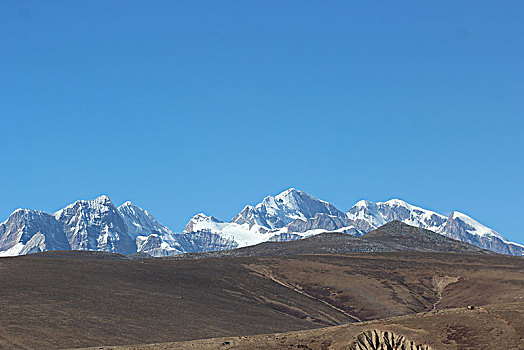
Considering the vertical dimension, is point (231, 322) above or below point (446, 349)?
above

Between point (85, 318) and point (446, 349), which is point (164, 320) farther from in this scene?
point (446, 349)

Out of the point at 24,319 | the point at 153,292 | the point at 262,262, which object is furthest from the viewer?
the point at 262,262

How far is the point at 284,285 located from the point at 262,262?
19.2 metres

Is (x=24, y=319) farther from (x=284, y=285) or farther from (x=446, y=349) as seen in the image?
(x=284, y=285)

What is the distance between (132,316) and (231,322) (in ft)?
42.3

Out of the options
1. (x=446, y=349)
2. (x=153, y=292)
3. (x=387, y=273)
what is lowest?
(x=446, y=349)

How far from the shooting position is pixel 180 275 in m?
130

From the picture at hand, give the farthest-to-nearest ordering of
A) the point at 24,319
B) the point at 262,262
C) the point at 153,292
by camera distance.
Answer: the point at 262,262
the point at 153,292
the point at 24,319

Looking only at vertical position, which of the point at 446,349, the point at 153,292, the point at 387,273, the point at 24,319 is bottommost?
the point at 446,349

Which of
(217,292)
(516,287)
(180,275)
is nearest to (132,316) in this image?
(217,292)

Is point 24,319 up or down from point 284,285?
down

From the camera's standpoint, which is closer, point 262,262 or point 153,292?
point 153,292

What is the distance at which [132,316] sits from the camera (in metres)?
88.6

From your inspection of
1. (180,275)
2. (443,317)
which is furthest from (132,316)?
(443,317)
